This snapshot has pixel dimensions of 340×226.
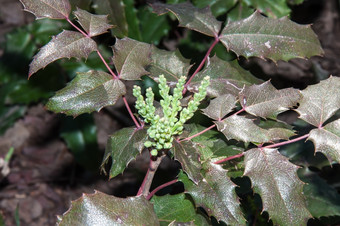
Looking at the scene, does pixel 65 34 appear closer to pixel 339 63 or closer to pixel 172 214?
pixel 172 214

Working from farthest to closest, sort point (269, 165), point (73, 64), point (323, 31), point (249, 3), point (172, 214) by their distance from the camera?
1. point (323, 31)
2. point (73, 64)
3. point (249, 3)
4. point (172, 214)
5. point (269, 165)

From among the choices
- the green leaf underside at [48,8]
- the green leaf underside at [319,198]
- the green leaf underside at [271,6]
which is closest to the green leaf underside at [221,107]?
Answer: the green leaf underside at [48,8]

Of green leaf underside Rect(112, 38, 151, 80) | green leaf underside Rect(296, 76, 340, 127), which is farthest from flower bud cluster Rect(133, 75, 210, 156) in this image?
green leaf underside Rect(296, 76, 340, 127)

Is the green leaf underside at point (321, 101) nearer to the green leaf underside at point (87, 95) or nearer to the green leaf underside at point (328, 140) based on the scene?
the green leaf underside at point (328, 140)

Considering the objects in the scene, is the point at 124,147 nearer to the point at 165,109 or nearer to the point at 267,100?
the point at 165,109

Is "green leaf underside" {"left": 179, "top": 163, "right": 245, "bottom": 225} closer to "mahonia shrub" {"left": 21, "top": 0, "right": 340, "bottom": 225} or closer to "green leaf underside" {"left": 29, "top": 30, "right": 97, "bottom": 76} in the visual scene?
"mahonia shrub" {"left": 21, "top": 0, "right": 340, "bottom": 225}

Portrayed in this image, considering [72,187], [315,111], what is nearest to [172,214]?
[315,111]

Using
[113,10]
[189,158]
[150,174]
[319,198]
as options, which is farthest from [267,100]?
[113,10]
